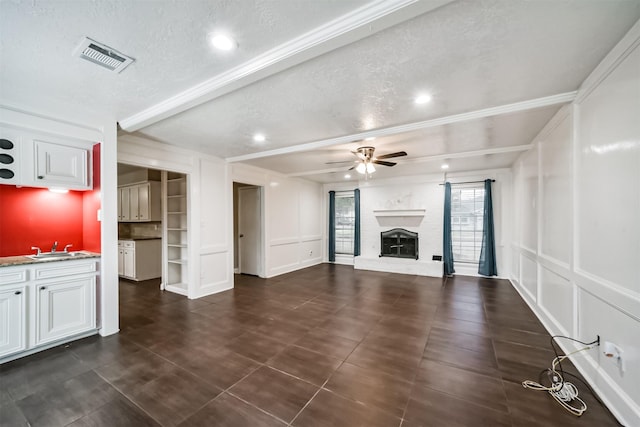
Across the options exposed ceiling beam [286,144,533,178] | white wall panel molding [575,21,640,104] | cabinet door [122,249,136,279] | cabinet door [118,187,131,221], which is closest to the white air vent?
white wall panel molding [575,21,640,104]

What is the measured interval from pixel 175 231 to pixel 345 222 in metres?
4.65

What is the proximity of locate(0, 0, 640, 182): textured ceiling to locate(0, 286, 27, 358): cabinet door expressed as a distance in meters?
1.84

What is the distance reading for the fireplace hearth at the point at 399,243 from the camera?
21.7ft

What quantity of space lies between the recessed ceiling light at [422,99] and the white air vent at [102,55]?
2.41 metres

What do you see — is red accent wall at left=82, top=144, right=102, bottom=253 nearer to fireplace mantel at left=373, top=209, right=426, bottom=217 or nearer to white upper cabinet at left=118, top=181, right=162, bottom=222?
white upper cabinet at left=118, top=181, right=162, bottom=222

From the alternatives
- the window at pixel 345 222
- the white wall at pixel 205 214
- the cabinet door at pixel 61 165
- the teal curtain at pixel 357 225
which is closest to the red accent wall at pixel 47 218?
the cabinet door at pixel 61 165

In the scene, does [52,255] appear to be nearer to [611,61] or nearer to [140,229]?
[140,229]

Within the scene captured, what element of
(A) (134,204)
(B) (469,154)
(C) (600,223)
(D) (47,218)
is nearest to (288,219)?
(A) (134,204)

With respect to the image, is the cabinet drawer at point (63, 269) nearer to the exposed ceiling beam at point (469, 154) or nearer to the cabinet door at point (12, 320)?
the cabinet door at point (12, 320)

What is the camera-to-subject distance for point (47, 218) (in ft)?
9.93

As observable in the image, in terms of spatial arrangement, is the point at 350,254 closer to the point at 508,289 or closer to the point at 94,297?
the point at 508,289

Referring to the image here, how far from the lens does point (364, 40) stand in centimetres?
169

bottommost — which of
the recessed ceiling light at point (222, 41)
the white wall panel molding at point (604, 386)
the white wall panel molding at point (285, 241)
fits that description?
the white wall panel molding at point (604, 386)

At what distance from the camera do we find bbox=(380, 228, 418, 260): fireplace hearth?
6.62 meters
